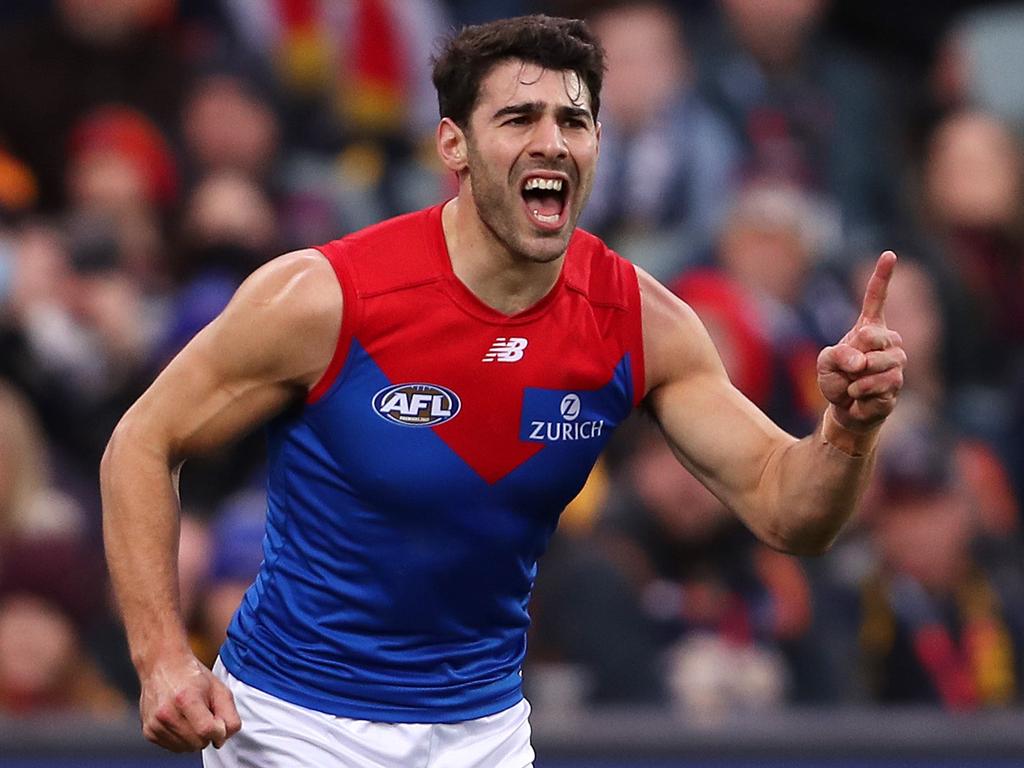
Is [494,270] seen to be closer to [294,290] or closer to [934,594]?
[294,290]

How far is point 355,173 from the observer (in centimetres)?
860

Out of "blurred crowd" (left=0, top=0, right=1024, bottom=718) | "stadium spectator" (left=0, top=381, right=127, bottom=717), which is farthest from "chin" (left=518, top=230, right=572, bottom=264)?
"stadium spectator" (left=0, top=381, right=127, bottom=717)

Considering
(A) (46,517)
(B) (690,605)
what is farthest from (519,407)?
(A) (46,517)

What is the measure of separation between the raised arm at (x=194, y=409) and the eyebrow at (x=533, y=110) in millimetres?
458

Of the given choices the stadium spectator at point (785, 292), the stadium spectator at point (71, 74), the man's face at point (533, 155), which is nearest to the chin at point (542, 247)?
the man's face at point (533, 155)

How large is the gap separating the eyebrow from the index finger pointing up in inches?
25.3

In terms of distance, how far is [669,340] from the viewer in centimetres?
415

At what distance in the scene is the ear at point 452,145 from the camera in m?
4.02

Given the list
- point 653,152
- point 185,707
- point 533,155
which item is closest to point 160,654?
point 185,707

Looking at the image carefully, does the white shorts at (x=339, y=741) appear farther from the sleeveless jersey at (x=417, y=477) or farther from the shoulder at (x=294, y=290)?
the shoulder at (x=294, y=290)

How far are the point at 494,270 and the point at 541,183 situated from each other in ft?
0.72

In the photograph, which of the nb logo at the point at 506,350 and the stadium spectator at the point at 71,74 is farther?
the stadium spectator at the point at 71,74

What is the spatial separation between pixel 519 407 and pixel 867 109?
222 inches

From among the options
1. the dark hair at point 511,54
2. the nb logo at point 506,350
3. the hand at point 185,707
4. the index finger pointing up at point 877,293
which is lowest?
the hand at point 185,707
